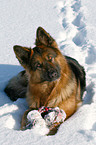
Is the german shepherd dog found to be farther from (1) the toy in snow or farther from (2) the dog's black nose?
(1) the toy in snow

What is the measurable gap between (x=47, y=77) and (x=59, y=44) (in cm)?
341

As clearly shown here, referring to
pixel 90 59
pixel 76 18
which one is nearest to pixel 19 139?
pixel 90 59

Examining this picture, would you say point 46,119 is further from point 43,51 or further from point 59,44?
point 59,44

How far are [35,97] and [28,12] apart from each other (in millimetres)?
6369

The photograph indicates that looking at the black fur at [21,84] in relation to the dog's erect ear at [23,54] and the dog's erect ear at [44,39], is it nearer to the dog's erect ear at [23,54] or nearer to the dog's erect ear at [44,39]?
the dog's erect ear at [44,39]

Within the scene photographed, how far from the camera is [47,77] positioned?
3.02 m

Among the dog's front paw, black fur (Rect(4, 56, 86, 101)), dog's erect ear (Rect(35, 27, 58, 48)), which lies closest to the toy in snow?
the dog's front paw

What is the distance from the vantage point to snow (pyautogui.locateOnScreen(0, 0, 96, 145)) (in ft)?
7.41

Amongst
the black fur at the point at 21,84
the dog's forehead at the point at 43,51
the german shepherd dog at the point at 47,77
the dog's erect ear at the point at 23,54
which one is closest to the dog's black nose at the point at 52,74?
the german shepherd dog at the point at 47,77

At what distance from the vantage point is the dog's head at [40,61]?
3.01m

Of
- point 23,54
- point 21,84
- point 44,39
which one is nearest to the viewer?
point 23,54

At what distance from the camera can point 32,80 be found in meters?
3.24

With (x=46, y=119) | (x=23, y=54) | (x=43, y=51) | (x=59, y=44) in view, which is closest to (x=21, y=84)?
(x=23, y=54)

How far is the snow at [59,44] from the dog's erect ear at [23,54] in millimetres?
832
